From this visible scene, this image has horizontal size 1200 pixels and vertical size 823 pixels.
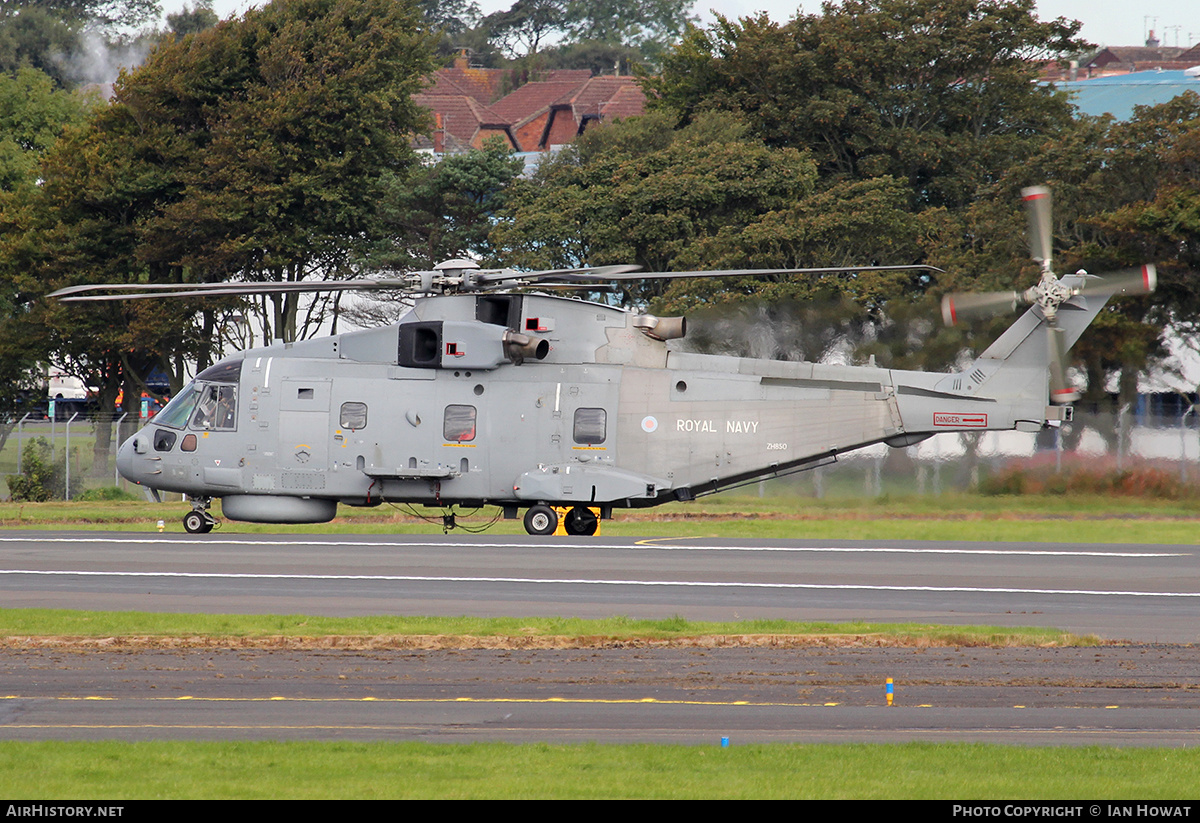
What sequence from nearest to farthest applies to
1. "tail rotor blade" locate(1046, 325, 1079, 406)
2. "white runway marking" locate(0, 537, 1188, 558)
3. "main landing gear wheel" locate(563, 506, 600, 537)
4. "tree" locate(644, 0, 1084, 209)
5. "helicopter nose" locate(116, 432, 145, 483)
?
1. "tail rotor blade" locate(1046, 325, 1079, 406)
2. "white runway marking" locate(0, 537, 1188, 558)
3. "main landing gear wheel" locate(563, 506, 600, 537)
4. "helicopter nose" locate(116, 432, 145, 483)
5. "tree" locate(644, 0, 1084, 209)

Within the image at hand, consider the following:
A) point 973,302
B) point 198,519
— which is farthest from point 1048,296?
point 198,519

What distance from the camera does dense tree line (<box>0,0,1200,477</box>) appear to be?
143 ft

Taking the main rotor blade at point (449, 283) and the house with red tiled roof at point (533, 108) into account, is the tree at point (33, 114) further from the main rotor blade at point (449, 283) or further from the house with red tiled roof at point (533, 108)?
the house with red tiled roof at point (533, 108)

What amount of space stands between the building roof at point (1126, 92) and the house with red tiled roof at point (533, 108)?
49899 mm

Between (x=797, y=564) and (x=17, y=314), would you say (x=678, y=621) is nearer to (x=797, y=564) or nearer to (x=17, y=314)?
(x=797, y=564)

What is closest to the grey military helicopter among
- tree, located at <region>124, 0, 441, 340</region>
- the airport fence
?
the airport fence

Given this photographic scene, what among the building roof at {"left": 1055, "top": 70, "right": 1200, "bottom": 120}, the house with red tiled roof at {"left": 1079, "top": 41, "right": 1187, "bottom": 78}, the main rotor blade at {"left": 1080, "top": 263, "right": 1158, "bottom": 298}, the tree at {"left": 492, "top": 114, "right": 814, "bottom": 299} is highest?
the house with red tiled roof at {"left": 1079, "top": 41, "right": 1187, "bottom": 78}

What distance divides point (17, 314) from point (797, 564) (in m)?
40.4

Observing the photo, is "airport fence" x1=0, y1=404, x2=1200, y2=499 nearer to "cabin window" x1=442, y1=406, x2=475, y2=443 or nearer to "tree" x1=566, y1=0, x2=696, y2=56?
"cabin window" x1=442, y1=406, x2=475, y2=443

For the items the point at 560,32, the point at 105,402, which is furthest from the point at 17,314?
the point at 560,32

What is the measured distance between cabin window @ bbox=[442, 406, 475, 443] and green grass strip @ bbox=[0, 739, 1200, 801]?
1390cm

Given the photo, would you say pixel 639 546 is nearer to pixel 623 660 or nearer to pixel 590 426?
pixel 590 426

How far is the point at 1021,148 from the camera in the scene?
169 feet

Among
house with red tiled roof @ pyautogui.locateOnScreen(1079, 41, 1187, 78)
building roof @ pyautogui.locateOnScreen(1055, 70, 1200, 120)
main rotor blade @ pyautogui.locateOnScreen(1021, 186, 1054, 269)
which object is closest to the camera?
main rotor blade @ pyautogui.locateOnScreen(1021, 186, 1054, 269)
